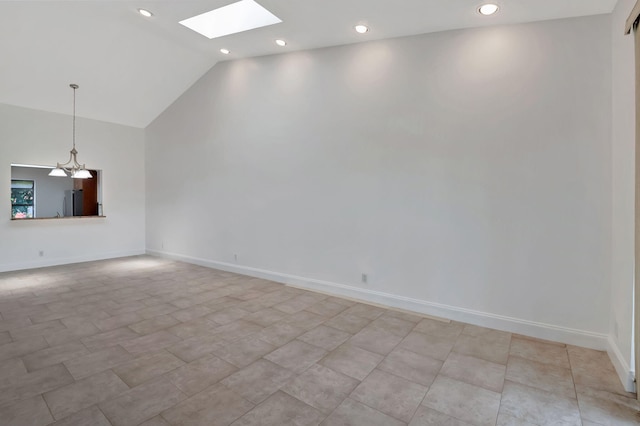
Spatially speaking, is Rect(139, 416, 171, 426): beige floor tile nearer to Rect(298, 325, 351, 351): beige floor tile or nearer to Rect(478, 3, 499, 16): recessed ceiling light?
Rect(298, 325, 351, 351): beige floor tile

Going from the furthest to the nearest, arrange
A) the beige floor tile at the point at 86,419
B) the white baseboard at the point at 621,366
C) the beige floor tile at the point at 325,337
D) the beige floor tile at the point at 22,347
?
the beige floor tile at the point at 325,337 → the beige floor tile at the point at 22,347 → the white baseboard at the point at 621,366 → the beige floor tile at the point at 86,419

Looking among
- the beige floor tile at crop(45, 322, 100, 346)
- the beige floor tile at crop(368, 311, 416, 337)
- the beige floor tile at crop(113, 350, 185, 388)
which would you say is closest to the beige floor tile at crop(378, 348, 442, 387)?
the beige floor tile at crop(368, 311, 416, 337)

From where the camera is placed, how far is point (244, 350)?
2809mm

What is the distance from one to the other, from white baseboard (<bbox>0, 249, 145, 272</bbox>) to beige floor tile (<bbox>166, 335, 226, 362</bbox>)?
4881mm

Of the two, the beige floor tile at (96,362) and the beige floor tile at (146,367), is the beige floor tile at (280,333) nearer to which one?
the beige floor tile at (146,367)

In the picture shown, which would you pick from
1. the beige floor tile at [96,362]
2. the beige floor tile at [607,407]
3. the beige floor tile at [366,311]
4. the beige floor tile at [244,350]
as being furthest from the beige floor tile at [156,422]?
the beige floor tile at [607,407]

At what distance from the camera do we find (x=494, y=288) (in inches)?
130

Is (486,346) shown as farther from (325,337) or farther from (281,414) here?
(281,414)

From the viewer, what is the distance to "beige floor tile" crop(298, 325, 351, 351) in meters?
2.94

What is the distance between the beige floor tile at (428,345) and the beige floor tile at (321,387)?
78cm

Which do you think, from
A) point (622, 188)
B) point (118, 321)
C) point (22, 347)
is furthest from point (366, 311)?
point (22, 347)

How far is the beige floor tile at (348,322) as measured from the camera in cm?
329

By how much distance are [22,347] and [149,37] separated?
4201mm

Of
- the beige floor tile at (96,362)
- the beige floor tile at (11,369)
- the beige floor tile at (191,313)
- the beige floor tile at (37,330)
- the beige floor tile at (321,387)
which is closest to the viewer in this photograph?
the beige floor tile at (321,387)
